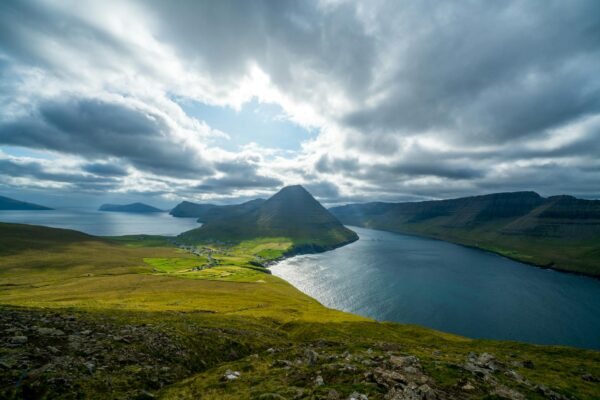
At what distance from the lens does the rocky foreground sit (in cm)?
1777

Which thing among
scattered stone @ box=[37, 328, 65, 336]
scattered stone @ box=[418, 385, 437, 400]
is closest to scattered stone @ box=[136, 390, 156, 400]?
scattered stone @ box=[37, 328, 65, 336]

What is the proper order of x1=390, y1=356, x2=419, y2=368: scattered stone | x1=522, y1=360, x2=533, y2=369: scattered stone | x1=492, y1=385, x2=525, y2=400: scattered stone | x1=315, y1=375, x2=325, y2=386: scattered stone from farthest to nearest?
x1=522, y1=360, x2=533, y2=369: scattered stone → x1=390, y1=356, x2=419, y2=368: scattered stone → x1=315, y1=375, x2=325, y2=386: scattered stone → x1=492, y1=385, x2=525, y2=400: scattered stone

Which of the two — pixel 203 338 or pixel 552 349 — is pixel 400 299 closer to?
pixel 552 349

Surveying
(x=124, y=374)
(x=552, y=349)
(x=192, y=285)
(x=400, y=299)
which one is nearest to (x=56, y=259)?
(x=192, y=285)

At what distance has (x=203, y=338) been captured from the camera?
1275 inches

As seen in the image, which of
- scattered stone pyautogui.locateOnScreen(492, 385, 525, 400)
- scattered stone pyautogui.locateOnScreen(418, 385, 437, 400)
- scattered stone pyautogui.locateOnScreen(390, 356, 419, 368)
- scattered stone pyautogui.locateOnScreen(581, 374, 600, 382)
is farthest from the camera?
scattered stone pyautogui.locateOnScreen(581, 374, 600, 382)

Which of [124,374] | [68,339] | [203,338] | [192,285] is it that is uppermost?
[68,339]

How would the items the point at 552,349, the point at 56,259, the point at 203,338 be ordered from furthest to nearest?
1. the point at 56,259
2. the point at 552,349
3. the point at 203,338

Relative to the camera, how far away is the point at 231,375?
23469mm

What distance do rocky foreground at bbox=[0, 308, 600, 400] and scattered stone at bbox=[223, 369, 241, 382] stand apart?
0.12 meters

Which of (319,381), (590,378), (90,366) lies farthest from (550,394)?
(90,366)

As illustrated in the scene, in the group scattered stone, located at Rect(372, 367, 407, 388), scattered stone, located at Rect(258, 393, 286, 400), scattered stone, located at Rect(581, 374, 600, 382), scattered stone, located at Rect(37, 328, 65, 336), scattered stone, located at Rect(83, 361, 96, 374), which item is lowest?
scattered stone, located at Rect(581, 374, 600, 382)

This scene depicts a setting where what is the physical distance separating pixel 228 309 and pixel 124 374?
181 feet

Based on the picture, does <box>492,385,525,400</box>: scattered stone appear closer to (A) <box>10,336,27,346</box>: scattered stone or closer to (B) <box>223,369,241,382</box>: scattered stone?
(B) <box>223,369,241,382</box>: scattered stone
